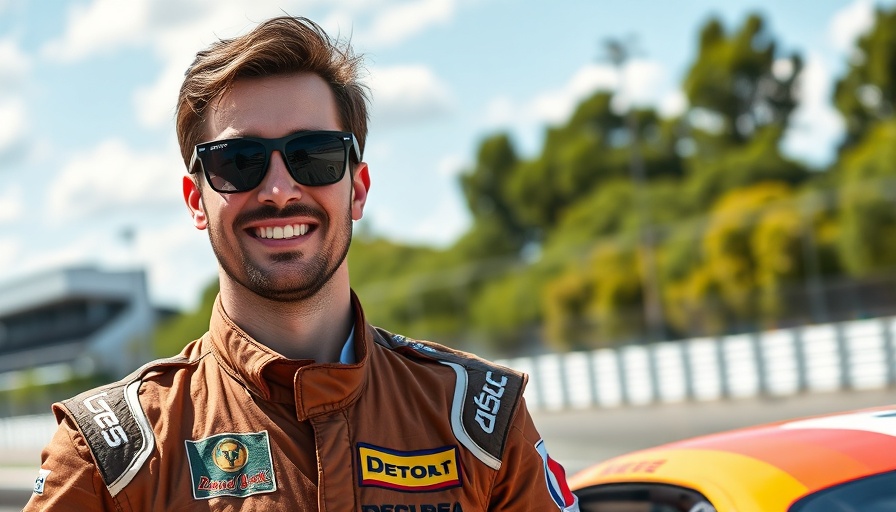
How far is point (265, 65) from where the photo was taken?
225cm

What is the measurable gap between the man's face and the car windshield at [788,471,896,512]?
137 centimetres

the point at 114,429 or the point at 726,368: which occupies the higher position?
the point at 114,429

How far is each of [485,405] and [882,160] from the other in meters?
32.0

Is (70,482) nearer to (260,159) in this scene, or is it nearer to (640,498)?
(260,159)

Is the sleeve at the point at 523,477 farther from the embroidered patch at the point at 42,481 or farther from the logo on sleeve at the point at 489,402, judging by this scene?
the embroidered patch at the point at 42,481

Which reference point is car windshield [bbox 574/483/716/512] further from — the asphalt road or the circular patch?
the asphalt road

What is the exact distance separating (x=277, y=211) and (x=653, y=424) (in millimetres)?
15744

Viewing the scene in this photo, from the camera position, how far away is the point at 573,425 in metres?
19.3

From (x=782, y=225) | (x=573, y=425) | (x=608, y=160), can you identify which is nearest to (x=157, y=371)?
(x=573, y=425)

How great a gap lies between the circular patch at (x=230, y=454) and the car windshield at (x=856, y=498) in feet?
4.79

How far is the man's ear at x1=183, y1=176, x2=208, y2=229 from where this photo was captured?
2.38 m

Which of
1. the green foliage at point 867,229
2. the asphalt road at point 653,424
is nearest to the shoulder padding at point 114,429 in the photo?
the asphalt road at point 653,424

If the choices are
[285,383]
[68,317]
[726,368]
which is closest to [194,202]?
[285,383]

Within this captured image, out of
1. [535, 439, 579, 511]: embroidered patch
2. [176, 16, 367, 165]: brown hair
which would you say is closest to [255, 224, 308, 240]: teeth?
[176, 16, 367, 165]: brown hair
